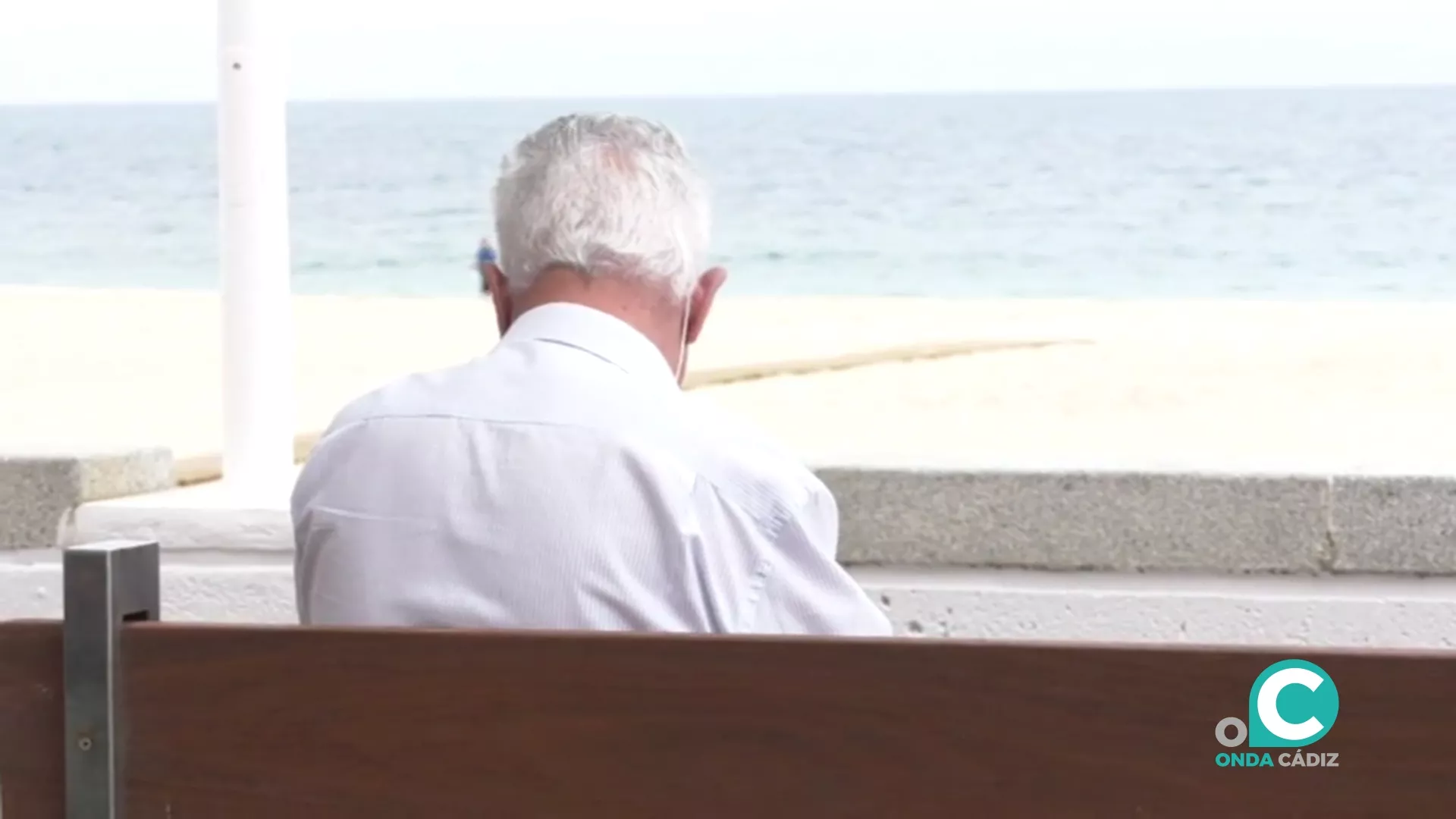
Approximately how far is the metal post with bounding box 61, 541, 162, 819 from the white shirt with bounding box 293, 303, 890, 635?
0.88ft

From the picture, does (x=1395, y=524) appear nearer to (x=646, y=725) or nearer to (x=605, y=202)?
(x=605, y=202)

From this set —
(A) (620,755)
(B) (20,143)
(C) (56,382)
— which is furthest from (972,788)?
(B) (20,143)

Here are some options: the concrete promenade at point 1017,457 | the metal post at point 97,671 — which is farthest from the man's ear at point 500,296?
the concrete promenade at point 1017,457

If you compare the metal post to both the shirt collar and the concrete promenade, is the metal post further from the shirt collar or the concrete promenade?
the concrete promenade

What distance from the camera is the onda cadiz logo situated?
1.15m

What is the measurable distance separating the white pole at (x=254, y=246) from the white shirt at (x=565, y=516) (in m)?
1.99

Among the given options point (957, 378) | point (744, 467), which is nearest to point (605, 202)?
point (744, 467)

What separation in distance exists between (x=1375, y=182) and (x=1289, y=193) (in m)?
2.16

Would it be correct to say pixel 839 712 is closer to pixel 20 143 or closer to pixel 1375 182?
pixel 1375 182

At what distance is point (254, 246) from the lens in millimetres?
3523

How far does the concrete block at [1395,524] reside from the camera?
3.04 m

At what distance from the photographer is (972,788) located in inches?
46.8

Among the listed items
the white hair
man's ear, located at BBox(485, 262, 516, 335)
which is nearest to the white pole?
man's ear, located at BBox(485, 262, 516, 335)

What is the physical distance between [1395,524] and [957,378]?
3535 millimetres
